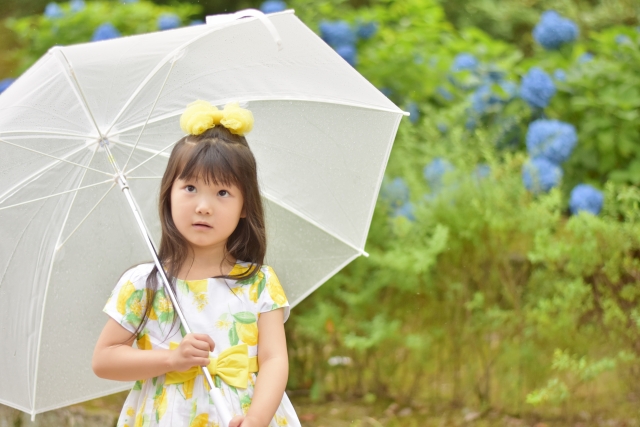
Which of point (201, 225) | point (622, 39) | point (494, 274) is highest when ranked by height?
point (201, 225)

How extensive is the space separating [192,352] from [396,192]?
2171mm

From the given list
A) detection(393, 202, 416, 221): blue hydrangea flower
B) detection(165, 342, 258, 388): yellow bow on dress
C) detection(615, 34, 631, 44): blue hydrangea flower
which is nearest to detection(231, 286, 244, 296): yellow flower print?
detection(165, 342, 258, 388): yellow bow on dress

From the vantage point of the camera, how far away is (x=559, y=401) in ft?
11.4

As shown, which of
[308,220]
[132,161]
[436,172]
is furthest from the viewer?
[436,172]

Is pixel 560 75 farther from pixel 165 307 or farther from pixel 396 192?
pixel 165 307

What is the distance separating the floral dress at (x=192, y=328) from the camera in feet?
6.55

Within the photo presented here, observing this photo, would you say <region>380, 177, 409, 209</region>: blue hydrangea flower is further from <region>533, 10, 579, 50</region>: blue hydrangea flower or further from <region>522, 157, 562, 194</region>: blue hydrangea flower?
<region>533, 10, 579, 50</region>: blue hydrangea flower

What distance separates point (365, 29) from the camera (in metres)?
4.98

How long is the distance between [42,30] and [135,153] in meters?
3.47

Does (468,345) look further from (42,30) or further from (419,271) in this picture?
(42,30)

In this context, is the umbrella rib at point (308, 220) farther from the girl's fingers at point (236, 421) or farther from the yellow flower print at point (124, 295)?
the girl's fingers at point (236, 421)

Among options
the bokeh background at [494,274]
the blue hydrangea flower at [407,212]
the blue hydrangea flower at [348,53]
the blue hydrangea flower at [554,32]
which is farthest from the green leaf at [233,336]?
the blue hydrangea flower at [554,32]

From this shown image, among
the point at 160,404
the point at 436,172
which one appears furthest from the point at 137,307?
the point at 436,172

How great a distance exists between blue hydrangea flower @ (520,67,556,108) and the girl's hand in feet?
9.48
